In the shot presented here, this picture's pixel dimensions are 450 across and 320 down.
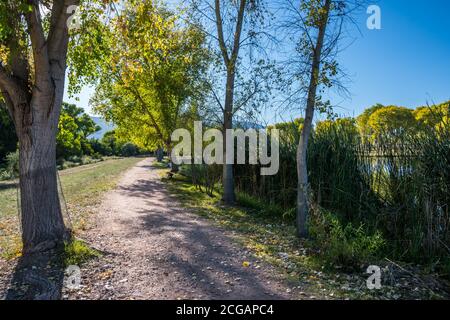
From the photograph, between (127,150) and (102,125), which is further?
(102,125)

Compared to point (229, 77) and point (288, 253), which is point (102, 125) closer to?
point (229, 77)

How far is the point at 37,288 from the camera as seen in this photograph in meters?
4.23

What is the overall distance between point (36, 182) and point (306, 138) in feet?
18.7

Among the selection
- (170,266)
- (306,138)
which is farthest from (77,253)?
(306,138)

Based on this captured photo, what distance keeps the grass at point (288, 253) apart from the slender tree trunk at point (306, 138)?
21.0 inches

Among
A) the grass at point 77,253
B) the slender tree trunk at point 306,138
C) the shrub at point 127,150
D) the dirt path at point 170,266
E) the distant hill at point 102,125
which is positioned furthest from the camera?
the shrub at point 127,150

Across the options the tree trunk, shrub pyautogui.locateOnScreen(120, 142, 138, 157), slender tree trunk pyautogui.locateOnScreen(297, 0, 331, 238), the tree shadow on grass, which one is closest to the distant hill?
shrub pyautogui.locateOnScreen(120, 142, 138, 157)

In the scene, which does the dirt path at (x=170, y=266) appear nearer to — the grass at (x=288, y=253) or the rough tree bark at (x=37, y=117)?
the grass at (x=288, y=253)

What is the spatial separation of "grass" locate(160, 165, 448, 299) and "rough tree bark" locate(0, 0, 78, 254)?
13.5ft

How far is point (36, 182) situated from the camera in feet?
18.2

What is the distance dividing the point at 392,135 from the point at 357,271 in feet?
11.4

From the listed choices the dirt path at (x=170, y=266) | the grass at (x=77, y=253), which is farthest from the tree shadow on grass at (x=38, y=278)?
the dirt path at (x=170, y=266)

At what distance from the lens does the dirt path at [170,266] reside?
13.7ft
